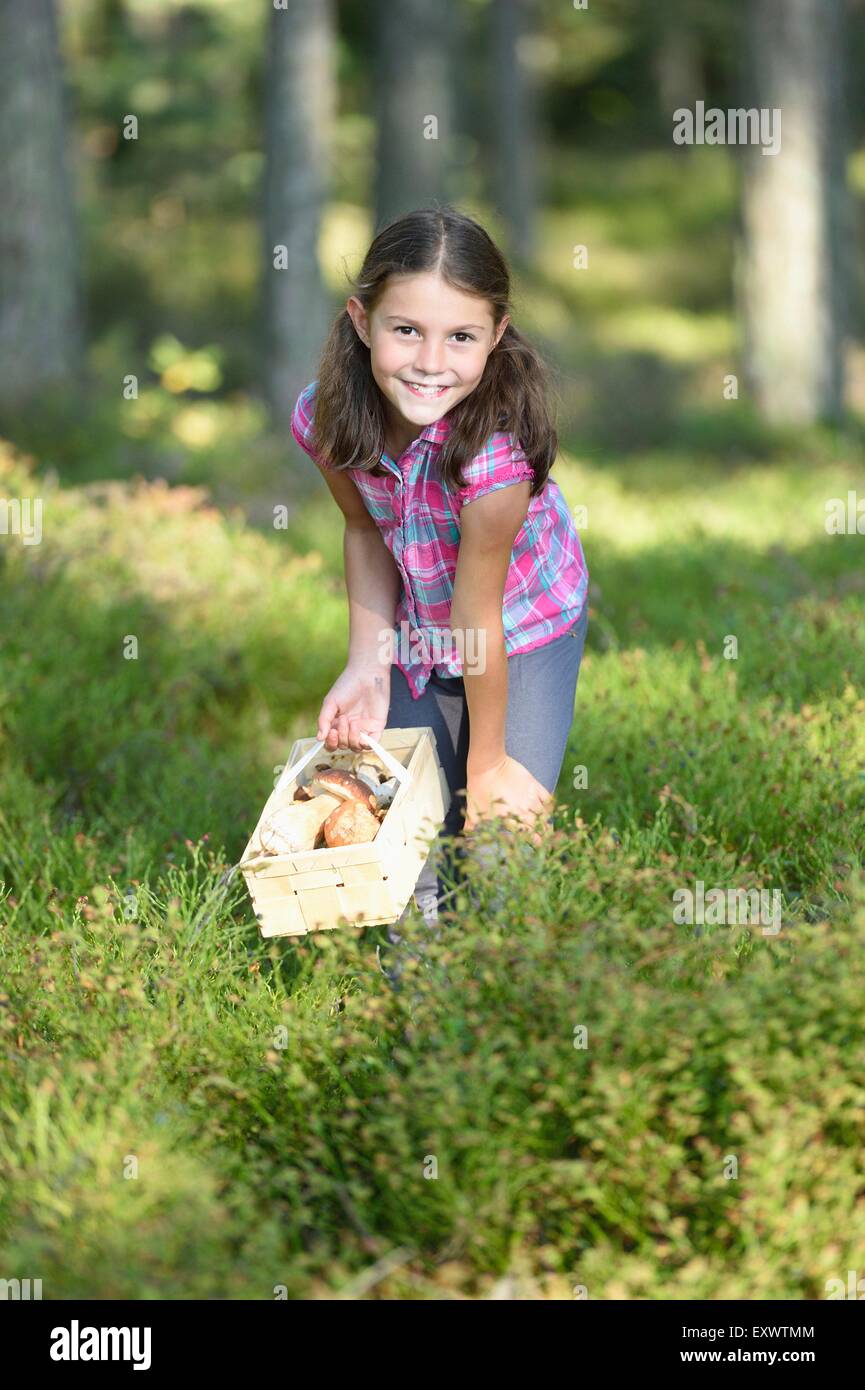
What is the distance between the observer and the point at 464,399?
3.15m

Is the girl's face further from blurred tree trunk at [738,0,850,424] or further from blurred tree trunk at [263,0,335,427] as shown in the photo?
blurred tree trunk at [738,0,850,424]

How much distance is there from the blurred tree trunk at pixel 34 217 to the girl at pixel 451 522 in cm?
592

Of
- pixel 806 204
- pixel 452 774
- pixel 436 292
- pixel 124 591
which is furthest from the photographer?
pixel 806 204

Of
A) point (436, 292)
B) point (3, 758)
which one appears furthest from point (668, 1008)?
point (3, 758)

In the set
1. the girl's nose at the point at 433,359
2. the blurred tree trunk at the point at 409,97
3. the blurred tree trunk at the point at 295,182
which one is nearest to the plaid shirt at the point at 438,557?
the girl's nose at the point at 433,359

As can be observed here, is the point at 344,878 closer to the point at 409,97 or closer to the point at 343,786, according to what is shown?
the point at 343,786

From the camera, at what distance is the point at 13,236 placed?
927cm

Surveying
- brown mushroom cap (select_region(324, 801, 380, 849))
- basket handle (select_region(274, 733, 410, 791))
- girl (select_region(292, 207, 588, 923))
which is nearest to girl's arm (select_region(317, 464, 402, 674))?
girl (select_region(292, 207, 588, 923))

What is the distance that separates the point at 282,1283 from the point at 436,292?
6.57 ft

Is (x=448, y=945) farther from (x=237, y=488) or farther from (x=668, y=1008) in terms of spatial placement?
(x=237, y=488)

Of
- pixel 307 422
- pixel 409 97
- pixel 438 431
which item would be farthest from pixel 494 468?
pixel 409 97

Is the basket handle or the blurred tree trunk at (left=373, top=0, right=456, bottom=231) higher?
the blurred tree trunk at (left=373, top=0, right=456, bottom=231)

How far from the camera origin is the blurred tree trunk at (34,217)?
902cm

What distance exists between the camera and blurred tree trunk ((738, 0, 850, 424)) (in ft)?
36.2
